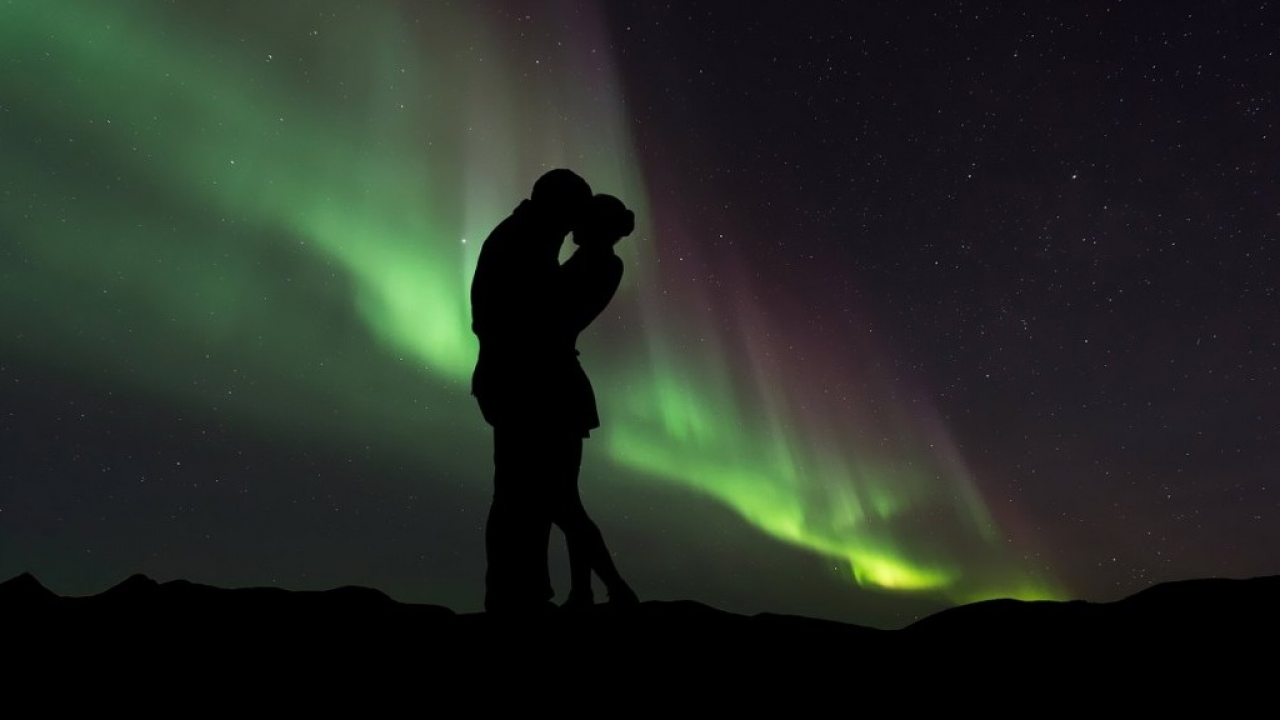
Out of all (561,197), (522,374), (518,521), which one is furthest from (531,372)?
(561,197)

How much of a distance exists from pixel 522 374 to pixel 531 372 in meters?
0.05

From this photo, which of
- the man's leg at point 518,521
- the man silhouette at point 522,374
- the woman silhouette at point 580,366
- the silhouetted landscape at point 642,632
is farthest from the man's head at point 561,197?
the silhouetted landscape at point 642,632

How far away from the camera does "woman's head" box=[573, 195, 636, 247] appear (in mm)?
4645

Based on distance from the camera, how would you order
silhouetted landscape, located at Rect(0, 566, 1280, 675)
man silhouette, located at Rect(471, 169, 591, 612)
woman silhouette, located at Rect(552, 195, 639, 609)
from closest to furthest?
silhouetted landscape, located at Rect(0, 566, 1280, 675) < man silhouette, located at Rect(471, 169, 591, 612) < woman silhouette, located at Rect(552, 195, 639, 609)

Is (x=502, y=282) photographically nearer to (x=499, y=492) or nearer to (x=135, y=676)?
(x=499, y=492)

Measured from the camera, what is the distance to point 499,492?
14.5ft

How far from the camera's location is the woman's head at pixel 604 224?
4.64 meters

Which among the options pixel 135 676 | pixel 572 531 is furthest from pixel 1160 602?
pixel 135 676

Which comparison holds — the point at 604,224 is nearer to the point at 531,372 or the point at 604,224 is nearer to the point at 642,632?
the point at 531,372

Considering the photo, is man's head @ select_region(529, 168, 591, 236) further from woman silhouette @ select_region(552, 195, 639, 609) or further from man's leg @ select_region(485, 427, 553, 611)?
man's leg @ select_region(485, 427, 553, 611)

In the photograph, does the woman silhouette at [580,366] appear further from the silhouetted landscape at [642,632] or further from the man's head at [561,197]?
the silhouetted landscape at [642,632]

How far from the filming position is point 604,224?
470 cm

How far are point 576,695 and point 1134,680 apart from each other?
2.08 meters

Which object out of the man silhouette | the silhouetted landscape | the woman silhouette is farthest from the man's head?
the silhouetted landscape
